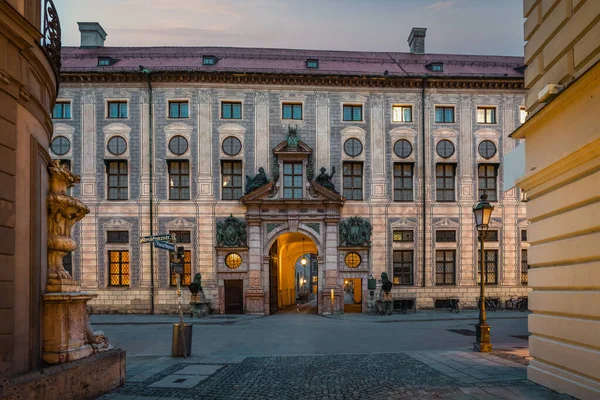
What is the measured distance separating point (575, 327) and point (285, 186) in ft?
76.1

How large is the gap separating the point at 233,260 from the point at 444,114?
16256mm

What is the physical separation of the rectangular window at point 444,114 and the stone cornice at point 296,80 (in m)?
1.38

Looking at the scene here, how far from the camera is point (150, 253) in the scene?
30078mm

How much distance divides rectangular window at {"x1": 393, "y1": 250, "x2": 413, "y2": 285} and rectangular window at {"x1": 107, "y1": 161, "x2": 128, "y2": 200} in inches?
678

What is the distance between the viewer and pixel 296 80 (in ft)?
102

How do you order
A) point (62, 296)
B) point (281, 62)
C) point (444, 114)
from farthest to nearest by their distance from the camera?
point (281, 62) → point (444, 114) → point (62, 296)

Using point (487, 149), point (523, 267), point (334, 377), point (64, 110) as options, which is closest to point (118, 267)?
point (64, 110)

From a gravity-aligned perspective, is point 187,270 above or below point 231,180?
below

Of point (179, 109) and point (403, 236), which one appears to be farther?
point (403, 236)

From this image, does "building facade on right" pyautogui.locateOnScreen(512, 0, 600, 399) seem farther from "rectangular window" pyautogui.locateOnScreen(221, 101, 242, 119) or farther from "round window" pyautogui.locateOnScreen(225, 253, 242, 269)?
"rectangular window" pyautogui.locateOnScreen(221, 101, 242, 119)

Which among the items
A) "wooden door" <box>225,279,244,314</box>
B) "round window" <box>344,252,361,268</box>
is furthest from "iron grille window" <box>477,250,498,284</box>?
"wooden door" <box>225,279,244,314</box>

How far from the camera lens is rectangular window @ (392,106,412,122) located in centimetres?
3183

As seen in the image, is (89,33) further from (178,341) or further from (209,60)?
(178,341)

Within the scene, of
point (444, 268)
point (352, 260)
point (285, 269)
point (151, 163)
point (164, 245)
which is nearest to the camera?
point (164, 245)
